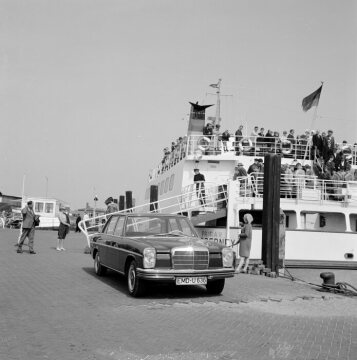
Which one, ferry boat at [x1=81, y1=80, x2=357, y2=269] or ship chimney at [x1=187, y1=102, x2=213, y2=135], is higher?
ship chimney at [x1=187, y1=102, x2=213, y2=135]

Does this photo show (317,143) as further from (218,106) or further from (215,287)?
(215,287)

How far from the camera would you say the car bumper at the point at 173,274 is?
25.3 ft

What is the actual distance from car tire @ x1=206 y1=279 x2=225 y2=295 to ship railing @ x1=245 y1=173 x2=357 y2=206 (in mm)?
8418

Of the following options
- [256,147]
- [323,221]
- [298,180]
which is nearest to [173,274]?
[298,180]

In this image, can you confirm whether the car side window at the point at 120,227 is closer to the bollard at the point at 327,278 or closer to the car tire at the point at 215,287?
the car tire at the point at 215,287

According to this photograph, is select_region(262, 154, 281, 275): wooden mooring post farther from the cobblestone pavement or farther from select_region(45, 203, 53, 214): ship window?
select_region(45, 203, 53, 214): ship window

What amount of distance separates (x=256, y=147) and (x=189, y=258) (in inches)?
516

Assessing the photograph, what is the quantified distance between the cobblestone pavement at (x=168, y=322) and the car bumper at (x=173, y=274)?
0.41 metres

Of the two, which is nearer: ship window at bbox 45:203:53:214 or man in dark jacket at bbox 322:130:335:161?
man in dark jacket at bbox 322:130:335:161

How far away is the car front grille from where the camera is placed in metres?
7.93

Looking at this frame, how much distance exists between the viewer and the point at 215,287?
338 inches

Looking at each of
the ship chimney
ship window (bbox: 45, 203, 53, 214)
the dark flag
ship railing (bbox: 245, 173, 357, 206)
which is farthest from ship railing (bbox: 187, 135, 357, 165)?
ship window (bbox: 45, 203, 53, 214)

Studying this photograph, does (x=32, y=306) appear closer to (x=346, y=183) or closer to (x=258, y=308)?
(x=258, y=308)

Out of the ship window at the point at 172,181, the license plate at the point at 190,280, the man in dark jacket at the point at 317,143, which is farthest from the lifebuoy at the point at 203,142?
the license plate at the point at 190,280
